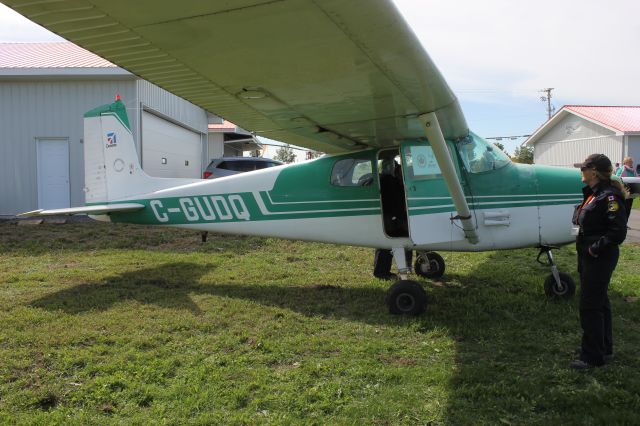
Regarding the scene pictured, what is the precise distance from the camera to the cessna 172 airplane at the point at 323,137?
2.31 metres

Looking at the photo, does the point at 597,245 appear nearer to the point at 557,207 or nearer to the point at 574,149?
the point at 557,207

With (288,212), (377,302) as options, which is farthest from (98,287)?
(377,302)

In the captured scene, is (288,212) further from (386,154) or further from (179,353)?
(179,353)

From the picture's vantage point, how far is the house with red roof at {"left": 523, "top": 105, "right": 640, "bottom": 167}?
24672mm

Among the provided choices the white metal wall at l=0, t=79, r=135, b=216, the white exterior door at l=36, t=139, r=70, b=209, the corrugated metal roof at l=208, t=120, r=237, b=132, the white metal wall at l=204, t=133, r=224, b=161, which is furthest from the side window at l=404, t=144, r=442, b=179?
the white metal wall at l=204, t=133, r=224, b=161

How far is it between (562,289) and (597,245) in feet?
7.35

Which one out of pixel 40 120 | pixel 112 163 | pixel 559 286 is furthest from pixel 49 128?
pixel 559 286

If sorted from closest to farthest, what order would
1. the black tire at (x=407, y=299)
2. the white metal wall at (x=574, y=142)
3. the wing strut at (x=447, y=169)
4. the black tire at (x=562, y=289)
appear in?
the wing strut at (x=447, y=169)
the black tire at (x=407, y=299)
the black tire at (x=562, y=289)
the white metal wall at (x=574, y=142)

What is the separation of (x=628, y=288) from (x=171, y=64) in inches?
225

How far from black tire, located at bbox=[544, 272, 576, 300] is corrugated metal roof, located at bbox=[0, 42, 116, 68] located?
38.4 ft

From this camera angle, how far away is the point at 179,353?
381 cm

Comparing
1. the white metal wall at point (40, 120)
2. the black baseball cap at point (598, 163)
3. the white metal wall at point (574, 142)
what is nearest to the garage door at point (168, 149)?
the white metal wall at point (40, 120)

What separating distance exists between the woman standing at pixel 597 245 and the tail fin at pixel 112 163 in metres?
5.01

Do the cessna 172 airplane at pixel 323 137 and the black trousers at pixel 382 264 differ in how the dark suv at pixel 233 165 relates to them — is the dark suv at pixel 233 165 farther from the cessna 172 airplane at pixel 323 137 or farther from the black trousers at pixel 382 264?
the black trousers at pixel 382 264
